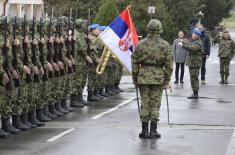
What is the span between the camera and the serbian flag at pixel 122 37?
16094 millimetres

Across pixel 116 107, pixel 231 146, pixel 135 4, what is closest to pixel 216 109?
pixel 116 107

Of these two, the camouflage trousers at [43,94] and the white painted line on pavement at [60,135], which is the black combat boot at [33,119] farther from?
the white painted line on pavement at [60,135]

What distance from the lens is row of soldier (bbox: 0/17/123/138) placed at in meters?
11.5

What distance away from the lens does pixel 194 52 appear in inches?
→ 709

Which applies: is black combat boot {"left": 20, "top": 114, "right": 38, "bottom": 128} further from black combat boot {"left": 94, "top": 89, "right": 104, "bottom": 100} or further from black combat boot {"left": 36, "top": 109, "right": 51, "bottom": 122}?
black combat boot {"left": 94, "top": 89, "right": 104, "bottom": 100}

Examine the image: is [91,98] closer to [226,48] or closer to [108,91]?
[108,91]

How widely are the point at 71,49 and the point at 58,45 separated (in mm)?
1131

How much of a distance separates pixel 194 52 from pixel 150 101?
6.68 metres

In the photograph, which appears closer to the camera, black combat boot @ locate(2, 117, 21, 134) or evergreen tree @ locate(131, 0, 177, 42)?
black combat boot @ locate(2, 117, 21, 134)

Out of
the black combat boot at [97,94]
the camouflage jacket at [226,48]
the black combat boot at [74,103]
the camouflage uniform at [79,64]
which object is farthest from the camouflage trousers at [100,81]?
the camouflage jacket at [226,48]

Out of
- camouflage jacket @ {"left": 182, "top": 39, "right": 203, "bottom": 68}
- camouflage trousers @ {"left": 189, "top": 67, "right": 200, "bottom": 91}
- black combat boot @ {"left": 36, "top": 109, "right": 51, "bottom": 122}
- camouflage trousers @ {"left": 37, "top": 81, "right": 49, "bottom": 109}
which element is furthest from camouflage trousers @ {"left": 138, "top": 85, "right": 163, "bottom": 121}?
camouflage trousers @ {"left": 189, "top": 67, "right": 200, "bottom": 91}

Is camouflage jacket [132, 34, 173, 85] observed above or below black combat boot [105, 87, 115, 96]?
above

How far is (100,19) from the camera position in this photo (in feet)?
98.4

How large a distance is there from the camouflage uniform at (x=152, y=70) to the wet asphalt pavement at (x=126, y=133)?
0.42 metres
